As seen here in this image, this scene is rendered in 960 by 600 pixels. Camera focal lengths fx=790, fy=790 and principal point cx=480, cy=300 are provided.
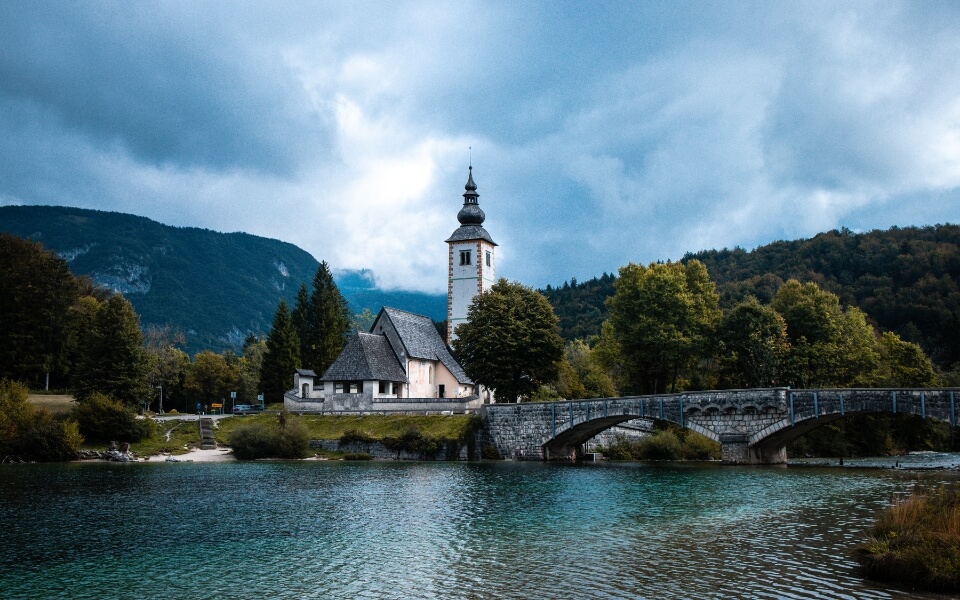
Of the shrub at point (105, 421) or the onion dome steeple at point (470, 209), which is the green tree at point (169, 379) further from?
the onion dome steeple at point (470, 209)

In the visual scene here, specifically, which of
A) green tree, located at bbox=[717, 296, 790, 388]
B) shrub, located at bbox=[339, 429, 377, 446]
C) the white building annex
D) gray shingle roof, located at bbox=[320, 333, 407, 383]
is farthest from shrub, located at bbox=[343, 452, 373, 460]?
green tree, located at bbox=[717, 296, 790, 388]

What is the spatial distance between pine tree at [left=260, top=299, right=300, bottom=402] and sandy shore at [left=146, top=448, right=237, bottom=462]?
2423 centimetres

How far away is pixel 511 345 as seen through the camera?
61625 millimetres

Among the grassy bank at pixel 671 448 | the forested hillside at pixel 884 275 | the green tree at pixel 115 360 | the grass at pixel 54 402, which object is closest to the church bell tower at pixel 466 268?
the grassy bank at pixel 671 448

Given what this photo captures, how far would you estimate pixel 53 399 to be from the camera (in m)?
69.0

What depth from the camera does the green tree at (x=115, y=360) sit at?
208 ft

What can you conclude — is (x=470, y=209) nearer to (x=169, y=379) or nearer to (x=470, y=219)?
(x=470, y=219)

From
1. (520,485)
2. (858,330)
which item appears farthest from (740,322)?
(520,485)

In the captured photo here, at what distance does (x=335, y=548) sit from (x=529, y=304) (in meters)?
42.5

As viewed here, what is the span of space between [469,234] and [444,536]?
59.4 meters

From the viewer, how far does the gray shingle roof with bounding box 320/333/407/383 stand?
2601 inches

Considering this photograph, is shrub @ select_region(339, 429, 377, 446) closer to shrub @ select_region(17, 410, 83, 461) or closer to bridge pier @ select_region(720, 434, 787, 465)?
shrub @ select_region(17, 410, 83, 461)

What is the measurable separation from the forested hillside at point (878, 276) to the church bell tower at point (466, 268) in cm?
3150

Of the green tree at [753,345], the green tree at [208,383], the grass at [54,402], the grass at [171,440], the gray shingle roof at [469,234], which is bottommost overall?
the grass at [171,440]
